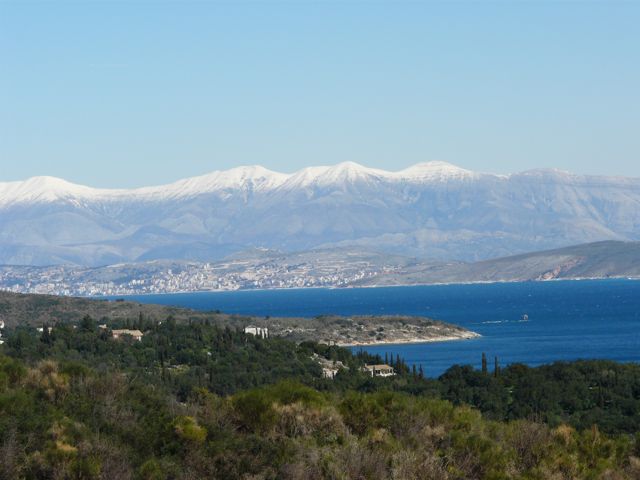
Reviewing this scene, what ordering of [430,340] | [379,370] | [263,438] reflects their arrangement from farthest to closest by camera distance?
[430,340] < [379,370] < [263,438]

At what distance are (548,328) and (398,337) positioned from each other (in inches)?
1128

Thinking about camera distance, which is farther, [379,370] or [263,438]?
[379,370]

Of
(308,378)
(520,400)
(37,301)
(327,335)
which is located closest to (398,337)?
(327,335)

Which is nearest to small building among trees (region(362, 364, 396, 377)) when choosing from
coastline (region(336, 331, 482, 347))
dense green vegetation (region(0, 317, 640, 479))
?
coastline (region(336, 331, 482, 347))

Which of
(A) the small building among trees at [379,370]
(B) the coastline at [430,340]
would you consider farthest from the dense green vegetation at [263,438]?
(B) the coastline at [430,340]

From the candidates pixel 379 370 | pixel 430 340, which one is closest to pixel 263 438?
pixel 379 370

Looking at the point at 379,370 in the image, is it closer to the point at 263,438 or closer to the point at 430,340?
the point at 263,438

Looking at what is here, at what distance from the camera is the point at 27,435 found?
95.4ft

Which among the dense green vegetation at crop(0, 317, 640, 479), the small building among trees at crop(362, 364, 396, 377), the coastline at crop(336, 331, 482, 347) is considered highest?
the dense green vegetation at crop(0, 317, 640, 479)

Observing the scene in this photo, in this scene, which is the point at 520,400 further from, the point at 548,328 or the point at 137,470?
the point at 548,328

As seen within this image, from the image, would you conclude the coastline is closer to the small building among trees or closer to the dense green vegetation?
the small building among trees

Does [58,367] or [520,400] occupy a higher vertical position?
[58,367]

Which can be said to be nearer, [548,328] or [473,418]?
[473,418]

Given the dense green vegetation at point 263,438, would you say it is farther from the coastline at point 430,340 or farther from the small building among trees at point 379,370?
the coastline at point 430,340
